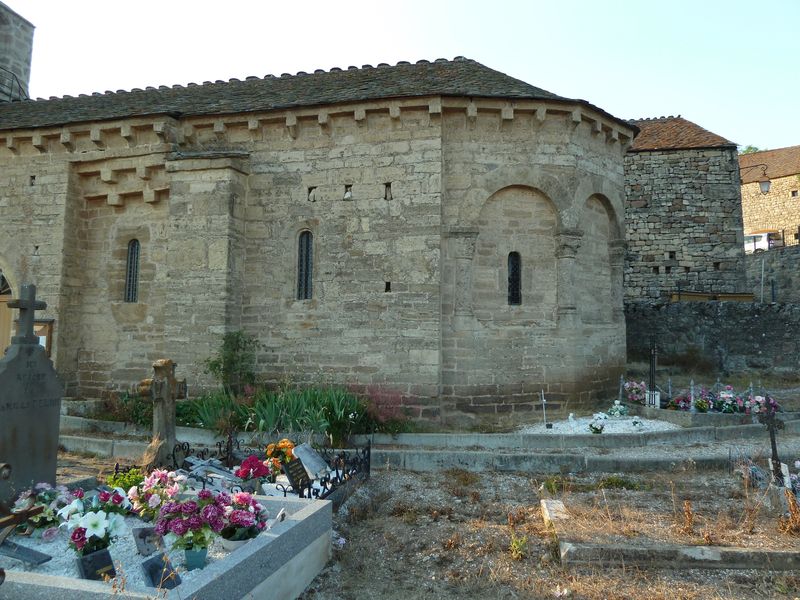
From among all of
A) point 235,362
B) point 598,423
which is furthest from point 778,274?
point 235,362

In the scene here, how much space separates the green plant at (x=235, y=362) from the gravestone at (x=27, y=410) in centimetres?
474

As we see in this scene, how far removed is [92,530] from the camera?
425 cm

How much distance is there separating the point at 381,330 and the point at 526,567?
6.21 m

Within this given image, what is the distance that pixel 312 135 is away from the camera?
11.5 metres

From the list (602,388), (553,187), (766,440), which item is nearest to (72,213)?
(553,187)

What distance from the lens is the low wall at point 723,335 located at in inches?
631

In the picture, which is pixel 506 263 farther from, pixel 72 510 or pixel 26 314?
pixel 72 510

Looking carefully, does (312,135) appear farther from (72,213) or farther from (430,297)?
(72,213)

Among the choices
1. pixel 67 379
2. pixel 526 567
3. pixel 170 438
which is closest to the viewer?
pixel 526 567

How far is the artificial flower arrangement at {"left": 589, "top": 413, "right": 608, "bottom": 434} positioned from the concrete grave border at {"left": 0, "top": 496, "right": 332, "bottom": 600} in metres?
5.90

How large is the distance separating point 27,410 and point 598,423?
329 inches

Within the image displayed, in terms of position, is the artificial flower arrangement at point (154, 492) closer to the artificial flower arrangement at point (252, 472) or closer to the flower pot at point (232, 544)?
the flower pot at point (232, 544)

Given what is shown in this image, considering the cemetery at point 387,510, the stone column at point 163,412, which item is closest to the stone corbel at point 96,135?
the cemetery at point 387,510

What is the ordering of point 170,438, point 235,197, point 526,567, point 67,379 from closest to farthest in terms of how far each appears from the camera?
1. point 526,567
2. point 170,438
3. point 235,197
4. point 67,379
